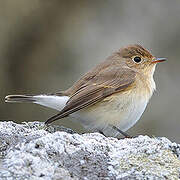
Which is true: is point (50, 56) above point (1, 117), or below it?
above

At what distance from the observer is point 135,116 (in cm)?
662

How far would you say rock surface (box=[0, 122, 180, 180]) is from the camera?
3770mm

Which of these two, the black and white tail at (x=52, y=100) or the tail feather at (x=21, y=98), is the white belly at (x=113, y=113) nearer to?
the black and white tail at (x=52, y=100)

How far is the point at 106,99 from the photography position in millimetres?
6621

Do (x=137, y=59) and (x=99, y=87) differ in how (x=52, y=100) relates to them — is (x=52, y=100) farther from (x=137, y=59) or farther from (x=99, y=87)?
(x=137, y=59)

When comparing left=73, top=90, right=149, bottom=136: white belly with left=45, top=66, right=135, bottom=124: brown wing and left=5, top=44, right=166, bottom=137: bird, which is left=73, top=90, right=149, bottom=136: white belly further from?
left=45, top=66, right=135, bottom=124: brown wing

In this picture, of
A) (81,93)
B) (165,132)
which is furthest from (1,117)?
(81,93)

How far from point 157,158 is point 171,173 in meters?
0.23

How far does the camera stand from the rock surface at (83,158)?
3770mm

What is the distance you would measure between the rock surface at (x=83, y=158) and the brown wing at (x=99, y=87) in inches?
69.6

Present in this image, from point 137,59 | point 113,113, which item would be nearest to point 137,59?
point 137,59

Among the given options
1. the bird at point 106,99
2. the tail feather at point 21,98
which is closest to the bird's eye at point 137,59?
the bird at point 106,99

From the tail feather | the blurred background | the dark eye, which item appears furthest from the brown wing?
the blurred background

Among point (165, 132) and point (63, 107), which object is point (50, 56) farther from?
point (63, 107)
